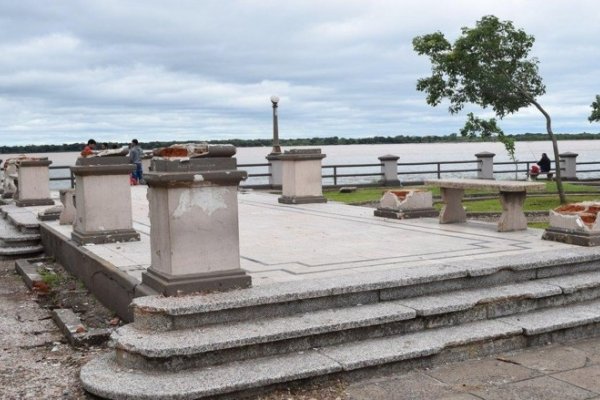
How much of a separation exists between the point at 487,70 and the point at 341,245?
29.6ft

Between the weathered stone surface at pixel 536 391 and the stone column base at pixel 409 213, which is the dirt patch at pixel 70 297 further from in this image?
the stone column base at pixel 409 213

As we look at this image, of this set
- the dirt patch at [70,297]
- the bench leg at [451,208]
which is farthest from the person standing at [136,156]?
the bench leg at [451,208]

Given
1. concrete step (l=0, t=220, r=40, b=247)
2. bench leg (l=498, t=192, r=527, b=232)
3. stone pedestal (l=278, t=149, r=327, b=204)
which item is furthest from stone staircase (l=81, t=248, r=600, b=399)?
stone pedestal (l=278, t=149, r=327, b=204)

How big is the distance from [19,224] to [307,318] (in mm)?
7564

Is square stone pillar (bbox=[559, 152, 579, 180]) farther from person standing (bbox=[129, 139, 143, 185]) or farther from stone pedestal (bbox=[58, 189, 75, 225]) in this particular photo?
stone pedestal (bbox=[58, 189, 75, 225])

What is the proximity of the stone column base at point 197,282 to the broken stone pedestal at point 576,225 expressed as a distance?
3629 millimetres

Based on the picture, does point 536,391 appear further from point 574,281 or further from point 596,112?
point 596,112

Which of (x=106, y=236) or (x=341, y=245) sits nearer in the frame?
(x=341, y=245)

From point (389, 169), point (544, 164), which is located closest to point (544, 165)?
point (544, 164)

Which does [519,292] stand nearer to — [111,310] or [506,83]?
[111,310]

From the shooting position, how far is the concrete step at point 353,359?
14.4 ft

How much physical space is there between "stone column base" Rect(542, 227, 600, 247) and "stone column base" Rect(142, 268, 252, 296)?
141 inches

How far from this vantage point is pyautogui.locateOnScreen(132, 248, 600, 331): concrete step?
16.2 ft

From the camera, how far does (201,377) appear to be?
177 inches
